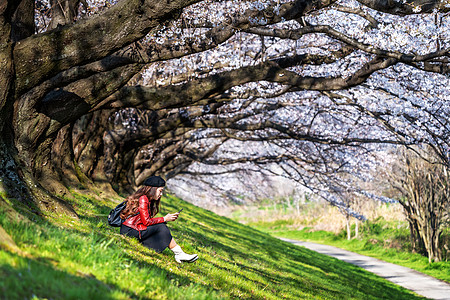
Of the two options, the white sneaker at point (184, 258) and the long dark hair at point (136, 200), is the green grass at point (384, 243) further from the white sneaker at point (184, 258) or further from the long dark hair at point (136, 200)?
the long dark hair at point (136, 200)

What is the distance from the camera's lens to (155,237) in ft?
24.5

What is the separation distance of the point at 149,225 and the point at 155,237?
0.78 feet

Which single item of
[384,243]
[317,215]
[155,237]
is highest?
[155,237]

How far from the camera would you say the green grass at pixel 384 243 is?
2095cm

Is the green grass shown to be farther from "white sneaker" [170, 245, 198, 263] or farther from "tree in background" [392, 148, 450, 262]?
"white sneaker" [170, 245, 198, 263]

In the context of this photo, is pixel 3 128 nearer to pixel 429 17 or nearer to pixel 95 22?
pixel 95 22

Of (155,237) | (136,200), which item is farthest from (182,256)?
(136,200)

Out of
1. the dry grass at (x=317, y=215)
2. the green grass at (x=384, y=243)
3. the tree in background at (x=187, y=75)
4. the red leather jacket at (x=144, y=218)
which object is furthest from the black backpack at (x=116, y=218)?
the dry grass at (x=317, y=215)

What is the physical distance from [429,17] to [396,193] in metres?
18.2

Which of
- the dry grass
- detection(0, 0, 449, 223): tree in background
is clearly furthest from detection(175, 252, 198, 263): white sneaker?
the dry grass

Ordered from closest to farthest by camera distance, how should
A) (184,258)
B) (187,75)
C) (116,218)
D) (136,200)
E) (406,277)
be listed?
(184,258), (136,200), (116,218), (187,75), (406,277)

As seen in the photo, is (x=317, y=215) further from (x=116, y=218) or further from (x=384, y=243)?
(x=116, y=218)

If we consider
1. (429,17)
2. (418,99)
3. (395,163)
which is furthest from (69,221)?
(395,163)

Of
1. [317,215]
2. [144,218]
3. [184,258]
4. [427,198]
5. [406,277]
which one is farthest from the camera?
[317,215]
